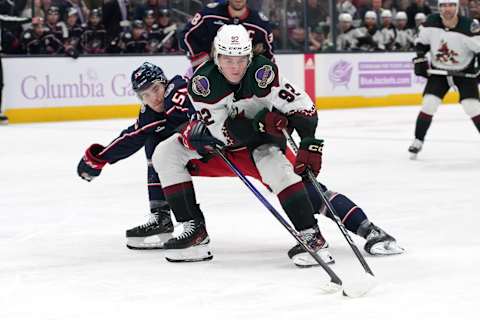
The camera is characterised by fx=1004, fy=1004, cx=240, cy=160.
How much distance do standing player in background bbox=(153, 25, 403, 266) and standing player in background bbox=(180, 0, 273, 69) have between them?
2.13 m

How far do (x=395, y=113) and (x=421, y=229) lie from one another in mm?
8607

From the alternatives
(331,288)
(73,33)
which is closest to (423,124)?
(331,288)

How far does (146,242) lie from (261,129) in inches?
31.4

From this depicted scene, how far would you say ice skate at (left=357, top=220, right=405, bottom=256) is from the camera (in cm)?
362

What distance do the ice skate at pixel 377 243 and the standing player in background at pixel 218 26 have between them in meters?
2.18

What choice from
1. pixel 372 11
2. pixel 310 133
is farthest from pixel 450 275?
pixel 372 11

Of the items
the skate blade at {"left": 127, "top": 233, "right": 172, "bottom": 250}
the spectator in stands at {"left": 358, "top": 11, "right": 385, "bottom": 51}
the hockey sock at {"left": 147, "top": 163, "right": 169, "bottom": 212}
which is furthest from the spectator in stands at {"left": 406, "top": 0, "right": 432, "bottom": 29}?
the skate blade at {"left": 127, "top": 233, "right": 172, "bottom": 250}

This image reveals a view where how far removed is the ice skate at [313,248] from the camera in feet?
11.3

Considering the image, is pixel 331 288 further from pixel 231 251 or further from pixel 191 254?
pixel 231 251

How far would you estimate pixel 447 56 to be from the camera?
7457mm

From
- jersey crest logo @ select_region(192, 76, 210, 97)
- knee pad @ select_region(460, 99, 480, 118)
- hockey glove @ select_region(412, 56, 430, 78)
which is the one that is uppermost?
jersey crest logo @ select_region(192, 76, 210, 97)

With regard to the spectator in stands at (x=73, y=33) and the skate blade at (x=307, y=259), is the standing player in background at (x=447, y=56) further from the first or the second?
the spectator in stands at (x=73, y=33)

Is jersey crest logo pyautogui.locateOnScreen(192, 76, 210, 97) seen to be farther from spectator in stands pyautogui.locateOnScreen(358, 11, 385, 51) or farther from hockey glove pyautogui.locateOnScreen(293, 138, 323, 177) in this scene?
spectator in stands pyautogui.locateOnScreen(358, 11, 385, 51)

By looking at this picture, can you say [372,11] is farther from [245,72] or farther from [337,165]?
[245,72]
